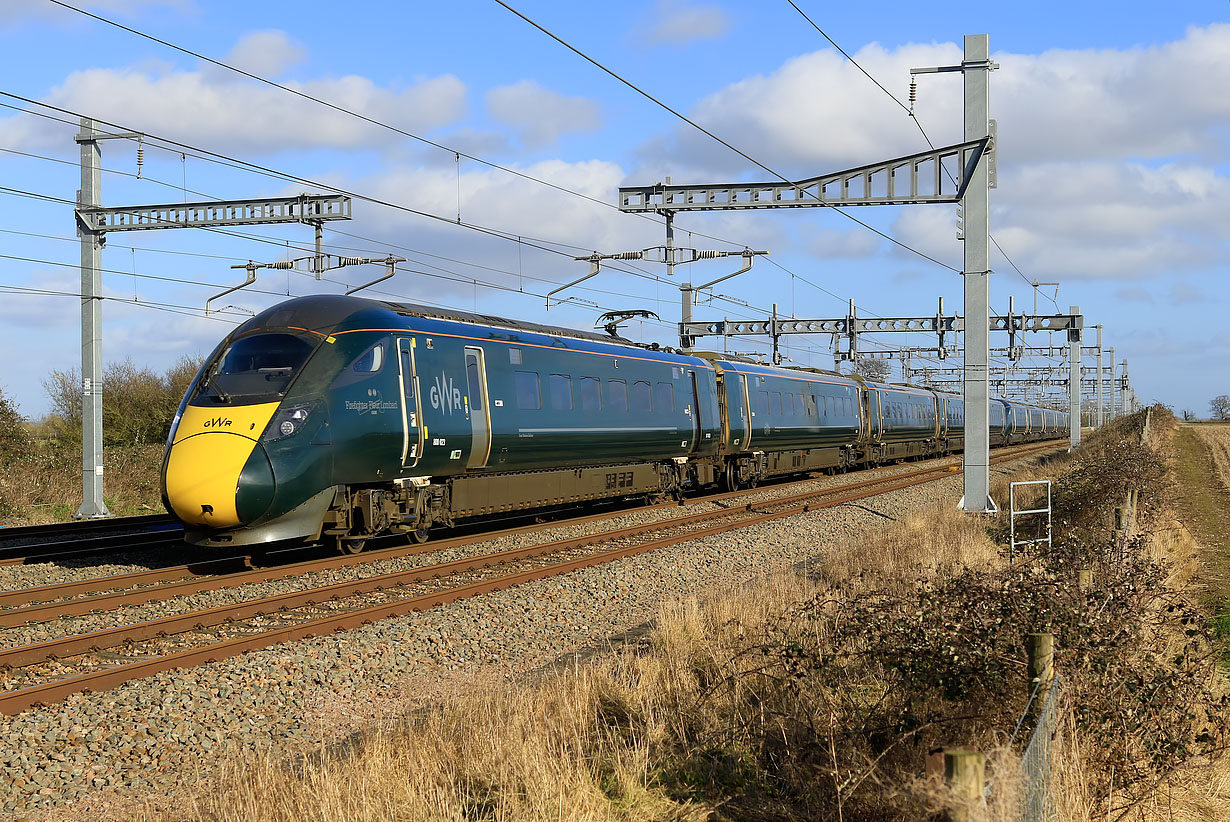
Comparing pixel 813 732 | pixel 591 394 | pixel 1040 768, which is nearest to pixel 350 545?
pixel 591 394

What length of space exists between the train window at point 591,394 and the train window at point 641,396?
58.1 inches

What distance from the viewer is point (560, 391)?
60.4ft

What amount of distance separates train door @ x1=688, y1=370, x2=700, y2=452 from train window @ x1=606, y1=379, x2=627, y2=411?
11.7 ft

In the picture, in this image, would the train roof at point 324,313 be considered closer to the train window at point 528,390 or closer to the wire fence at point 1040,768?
the train window at point 528,390

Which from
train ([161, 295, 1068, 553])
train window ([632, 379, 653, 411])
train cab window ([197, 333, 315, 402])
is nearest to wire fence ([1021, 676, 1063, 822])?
train ([161, 295, 1068, 553])

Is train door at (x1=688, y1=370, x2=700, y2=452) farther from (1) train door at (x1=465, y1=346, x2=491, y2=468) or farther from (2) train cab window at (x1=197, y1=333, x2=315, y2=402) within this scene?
(2) train cab window at (x1=197, y1=333, x2=315, y2=402)

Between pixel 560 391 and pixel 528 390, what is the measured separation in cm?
107

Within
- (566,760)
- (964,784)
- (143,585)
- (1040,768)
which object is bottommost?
(143,585)

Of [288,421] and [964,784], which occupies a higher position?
[288,421]

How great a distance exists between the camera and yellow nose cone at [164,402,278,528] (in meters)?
12.4

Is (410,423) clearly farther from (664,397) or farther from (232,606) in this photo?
(664,397)

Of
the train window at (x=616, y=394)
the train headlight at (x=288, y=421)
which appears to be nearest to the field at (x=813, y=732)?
the train headlight at (x=288, y=421)

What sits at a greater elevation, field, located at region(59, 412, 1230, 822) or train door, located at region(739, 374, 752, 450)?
train door, located at region(739, 374, 752, 450)

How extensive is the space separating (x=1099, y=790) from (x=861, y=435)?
3198 centimetres
